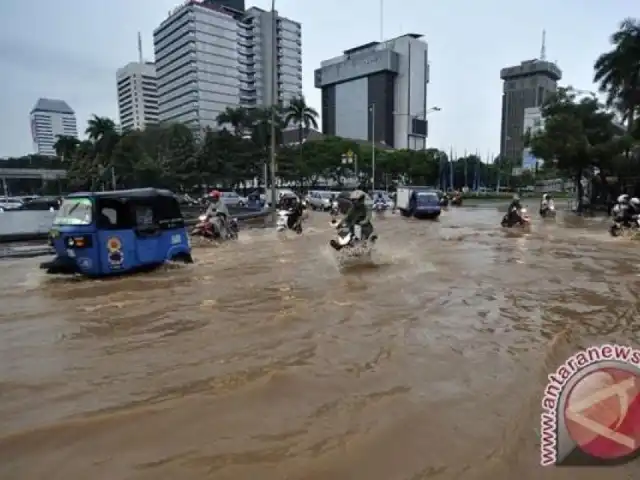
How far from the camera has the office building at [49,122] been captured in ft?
388

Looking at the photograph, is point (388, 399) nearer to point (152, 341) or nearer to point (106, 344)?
point (152, 341)

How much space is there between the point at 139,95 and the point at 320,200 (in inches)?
3401

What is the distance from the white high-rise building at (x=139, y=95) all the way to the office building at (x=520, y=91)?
7718 cm

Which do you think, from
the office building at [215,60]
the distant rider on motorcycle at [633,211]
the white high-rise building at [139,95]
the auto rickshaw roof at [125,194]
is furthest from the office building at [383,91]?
the auto rickshaw roof at [125,194]

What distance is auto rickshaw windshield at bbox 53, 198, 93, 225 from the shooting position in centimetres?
876

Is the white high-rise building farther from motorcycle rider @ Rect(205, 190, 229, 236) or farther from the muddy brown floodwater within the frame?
the muddy brown floodwater

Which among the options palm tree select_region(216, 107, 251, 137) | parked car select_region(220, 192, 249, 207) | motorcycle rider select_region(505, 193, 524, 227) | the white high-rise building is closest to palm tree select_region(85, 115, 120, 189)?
palm tree select_region(216, 107, 251, 137)

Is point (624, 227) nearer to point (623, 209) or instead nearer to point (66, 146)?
point (623, 209)

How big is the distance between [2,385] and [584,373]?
182 inches

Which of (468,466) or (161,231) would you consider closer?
(468,466)

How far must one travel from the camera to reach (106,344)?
556 cm

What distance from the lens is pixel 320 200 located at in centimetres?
3994

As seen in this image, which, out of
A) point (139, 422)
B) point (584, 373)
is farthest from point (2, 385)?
point (584, 373)

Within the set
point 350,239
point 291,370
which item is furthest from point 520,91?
point 291,370
